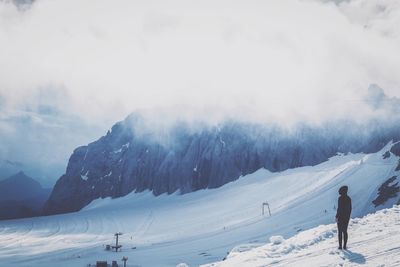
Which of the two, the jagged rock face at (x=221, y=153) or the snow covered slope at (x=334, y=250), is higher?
the jagged rock face at (x=221, y=153)

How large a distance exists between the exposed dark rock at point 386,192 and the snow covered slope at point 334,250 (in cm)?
6719

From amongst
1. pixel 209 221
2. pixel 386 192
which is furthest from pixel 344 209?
pixel 209 221

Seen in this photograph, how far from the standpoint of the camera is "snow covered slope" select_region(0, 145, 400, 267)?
2916 inches

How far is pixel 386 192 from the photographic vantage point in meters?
83.1

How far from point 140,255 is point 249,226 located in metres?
26.0

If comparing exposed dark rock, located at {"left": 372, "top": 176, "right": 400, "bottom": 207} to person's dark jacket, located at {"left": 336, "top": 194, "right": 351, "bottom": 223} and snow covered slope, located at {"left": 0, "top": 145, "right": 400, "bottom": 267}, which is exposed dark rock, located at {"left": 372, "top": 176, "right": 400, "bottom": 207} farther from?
person's dark jacket, located at {"left": 336, "top": 194, "right": 351, "bottom": 223}

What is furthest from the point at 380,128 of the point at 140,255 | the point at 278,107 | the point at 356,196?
the point at 140,255

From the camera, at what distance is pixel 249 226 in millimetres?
84438

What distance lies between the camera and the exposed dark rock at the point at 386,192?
80.1 m

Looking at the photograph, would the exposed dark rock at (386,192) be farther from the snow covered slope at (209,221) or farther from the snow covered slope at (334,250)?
the snow covered slope at (334,250)

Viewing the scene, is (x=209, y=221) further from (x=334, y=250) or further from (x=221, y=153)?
(x=334, y=250)

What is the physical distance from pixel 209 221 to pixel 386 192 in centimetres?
4257

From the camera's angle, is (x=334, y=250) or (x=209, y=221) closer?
(x=334, y=250)

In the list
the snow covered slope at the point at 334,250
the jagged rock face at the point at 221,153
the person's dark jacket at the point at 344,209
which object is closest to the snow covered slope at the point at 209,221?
the jagged rock face at the point at 221,153
